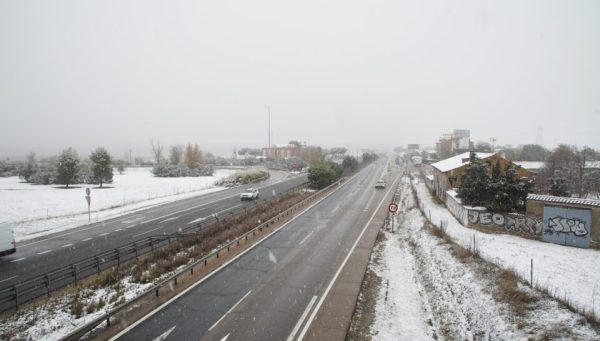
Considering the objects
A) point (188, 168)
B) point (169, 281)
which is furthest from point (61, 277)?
point (188, 168)

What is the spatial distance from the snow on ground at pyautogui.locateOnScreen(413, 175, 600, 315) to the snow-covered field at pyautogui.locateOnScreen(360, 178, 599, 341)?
175cm

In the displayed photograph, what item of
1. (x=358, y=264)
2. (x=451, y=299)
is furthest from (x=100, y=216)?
(x=451, y=299)

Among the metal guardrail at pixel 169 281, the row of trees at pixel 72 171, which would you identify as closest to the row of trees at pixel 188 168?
the row of trees at pixel 72 171

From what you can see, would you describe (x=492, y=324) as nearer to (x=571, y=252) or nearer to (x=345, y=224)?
(x=571, y=252)

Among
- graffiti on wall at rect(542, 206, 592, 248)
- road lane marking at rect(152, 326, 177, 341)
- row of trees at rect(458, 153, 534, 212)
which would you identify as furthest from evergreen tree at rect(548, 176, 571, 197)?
road lane marking at rect(152, 326, 177, 341)

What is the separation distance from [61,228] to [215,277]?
2144cm

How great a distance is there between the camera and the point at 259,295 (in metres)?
14.0

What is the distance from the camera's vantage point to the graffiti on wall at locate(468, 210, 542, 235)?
80.8 ft

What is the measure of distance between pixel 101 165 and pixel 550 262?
7501 centimetres

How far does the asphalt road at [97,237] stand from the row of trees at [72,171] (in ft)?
121

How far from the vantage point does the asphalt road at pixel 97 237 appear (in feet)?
61.8

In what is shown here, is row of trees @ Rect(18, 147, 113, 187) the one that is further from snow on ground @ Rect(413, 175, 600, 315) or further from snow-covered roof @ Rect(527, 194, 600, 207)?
snow-covered roof @ Rect(527, 194, 600, 207)

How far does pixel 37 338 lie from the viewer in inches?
430

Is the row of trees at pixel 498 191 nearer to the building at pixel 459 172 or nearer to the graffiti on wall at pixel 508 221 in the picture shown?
the graffiti on wall at pixel 508 221
